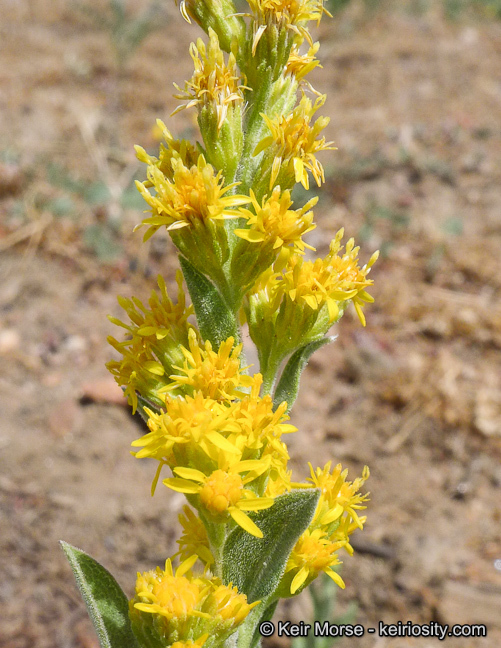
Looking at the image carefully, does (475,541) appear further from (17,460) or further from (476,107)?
(476,107)

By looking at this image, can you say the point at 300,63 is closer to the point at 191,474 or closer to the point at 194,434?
the point at 194,434

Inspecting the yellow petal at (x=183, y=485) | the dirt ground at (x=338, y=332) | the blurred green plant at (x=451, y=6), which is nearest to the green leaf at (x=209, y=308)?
the yellow petal at (x=183, y=485)

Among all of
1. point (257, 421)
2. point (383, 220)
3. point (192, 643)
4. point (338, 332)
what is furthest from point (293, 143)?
point (383, 220)

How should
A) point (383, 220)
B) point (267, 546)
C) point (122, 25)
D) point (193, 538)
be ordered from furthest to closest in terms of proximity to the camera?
point (122, 25), point (383, 220), point (193, 538), point (267, 546)

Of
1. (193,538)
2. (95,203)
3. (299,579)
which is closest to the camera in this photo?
(299,579)

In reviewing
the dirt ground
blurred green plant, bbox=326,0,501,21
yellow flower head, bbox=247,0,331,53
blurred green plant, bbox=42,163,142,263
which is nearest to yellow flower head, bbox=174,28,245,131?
yellow flower head, bbox=247,0,331,53

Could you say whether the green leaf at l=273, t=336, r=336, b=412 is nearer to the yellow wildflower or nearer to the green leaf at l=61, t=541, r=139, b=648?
the green leaf at l=61, t=541, r=139, b=648

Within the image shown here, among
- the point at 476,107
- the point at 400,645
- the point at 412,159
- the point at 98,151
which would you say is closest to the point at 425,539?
the point at 400,645
